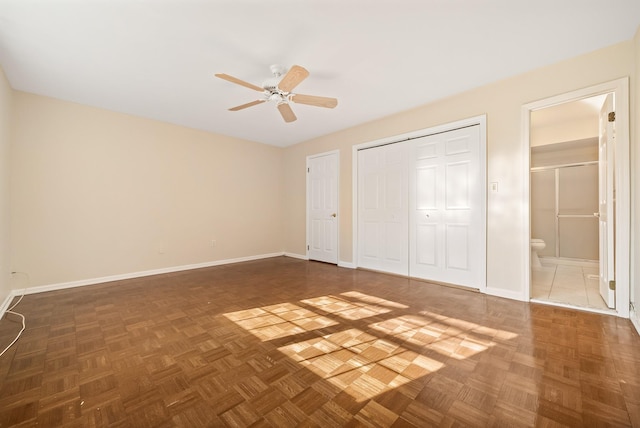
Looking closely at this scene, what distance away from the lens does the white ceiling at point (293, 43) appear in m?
1.94

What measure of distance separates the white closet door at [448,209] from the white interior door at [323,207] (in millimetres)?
1577

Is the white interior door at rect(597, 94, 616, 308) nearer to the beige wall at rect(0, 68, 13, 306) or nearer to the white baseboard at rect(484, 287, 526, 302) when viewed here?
the white baseboard at rect(484, 287, 526, 302)

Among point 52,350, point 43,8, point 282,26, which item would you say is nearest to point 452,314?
point 282,26

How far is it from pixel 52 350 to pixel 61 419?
3.18 feet

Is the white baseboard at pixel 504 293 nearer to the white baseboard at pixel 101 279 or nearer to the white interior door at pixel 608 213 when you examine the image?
the white interior door at pixel 608 213

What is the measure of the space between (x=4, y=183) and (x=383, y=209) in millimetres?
4761

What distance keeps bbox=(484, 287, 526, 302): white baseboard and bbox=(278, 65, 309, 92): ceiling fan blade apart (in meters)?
3.15

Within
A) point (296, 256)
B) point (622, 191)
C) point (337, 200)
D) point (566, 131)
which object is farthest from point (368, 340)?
point (566, 131)

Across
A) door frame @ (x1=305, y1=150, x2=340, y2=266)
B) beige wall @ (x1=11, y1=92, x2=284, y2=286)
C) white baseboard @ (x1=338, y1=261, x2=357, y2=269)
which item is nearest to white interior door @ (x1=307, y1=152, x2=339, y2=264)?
door frame @ (x1=305, y1=150, x2=340, y2=266)

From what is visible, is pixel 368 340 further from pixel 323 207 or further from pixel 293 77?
pixel 323 207

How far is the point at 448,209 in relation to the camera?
3.50 meters

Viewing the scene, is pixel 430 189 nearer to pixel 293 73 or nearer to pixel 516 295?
pixel 516 295

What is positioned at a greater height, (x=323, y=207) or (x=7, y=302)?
(x=323, y=207)

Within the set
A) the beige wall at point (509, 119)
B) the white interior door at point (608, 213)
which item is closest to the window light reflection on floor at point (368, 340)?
the beige wall at point (509, 119)
